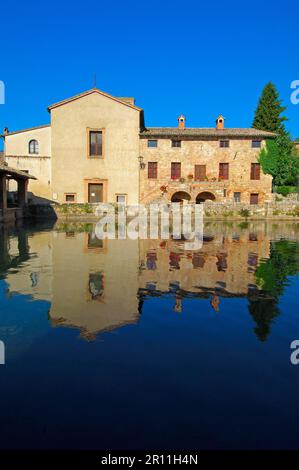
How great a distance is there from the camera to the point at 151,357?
166 inches

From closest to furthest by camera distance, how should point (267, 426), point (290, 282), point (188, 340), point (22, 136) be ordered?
point (267, 426)
point (188, 340)
point (290, 282)
point (22, 136)

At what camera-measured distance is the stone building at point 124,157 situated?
35.7 metres

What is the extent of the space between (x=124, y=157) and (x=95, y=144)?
140 inches

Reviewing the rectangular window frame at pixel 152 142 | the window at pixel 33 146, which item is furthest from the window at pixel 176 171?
the window at pixel 33 146

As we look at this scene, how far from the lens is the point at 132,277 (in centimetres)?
862

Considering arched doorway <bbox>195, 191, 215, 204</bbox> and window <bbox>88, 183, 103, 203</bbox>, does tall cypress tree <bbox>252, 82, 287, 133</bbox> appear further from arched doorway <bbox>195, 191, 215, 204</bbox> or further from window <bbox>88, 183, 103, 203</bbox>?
window <bbox>88, 183, 103, 203</bbox>

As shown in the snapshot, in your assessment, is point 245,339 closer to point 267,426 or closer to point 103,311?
point 267,426

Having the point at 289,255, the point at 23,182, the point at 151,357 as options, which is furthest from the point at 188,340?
the point at 23,182

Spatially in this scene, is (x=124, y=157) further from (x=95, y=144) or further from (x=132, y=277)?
(x=132, y=277)

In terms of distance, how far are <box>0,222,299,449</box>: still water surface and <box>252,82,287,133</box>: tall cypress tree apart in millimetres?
→ 44228

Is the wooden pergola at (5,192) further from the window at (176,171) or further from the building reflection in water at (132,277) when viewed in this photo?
the window at (176,171)

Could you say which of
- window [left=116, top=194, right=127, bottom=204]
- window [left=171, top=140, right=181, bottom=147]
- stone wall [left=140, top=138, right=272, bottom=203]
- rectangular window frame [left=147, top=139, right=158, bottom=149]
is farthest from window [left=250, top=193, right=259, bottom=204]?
window [left=116, top=194, right=127, bottom=204]

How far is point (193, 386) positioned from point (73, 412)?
131cm

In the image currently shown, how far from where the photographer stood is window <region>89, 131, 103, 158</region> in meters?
36.0
